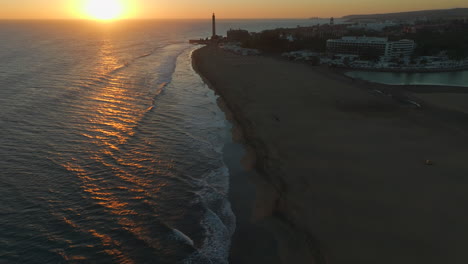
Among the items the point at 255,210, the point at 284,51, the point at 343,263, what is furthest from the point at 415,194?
the point at 284,51

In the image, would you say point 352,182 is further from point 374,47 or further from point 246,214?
point 374,47

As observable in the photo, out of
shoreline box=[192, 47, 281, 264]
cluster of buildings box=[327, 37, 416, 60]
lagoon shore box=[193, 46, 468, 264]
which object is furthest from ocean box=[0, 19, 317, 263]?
cluster of buildings box=[327, 37, 416, 60]

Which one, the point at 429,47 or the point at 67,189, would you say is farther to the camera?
the point at 429,47

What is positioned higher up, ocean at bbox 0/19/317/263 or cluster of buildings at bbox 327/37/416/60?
cluster of buildings at bbox 327/37/416/60

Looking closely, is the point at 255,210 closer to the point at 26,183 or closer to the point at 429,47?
the point at 26,183

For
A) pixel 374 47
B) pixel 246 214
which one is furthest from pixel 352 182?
pixel 374 47

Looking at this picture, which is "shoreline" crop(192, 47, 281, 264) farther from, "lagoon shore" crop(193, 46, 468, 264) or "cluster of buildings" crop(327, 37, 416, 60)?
"cluster of buildings" crop(327, 37, 416, 60)
